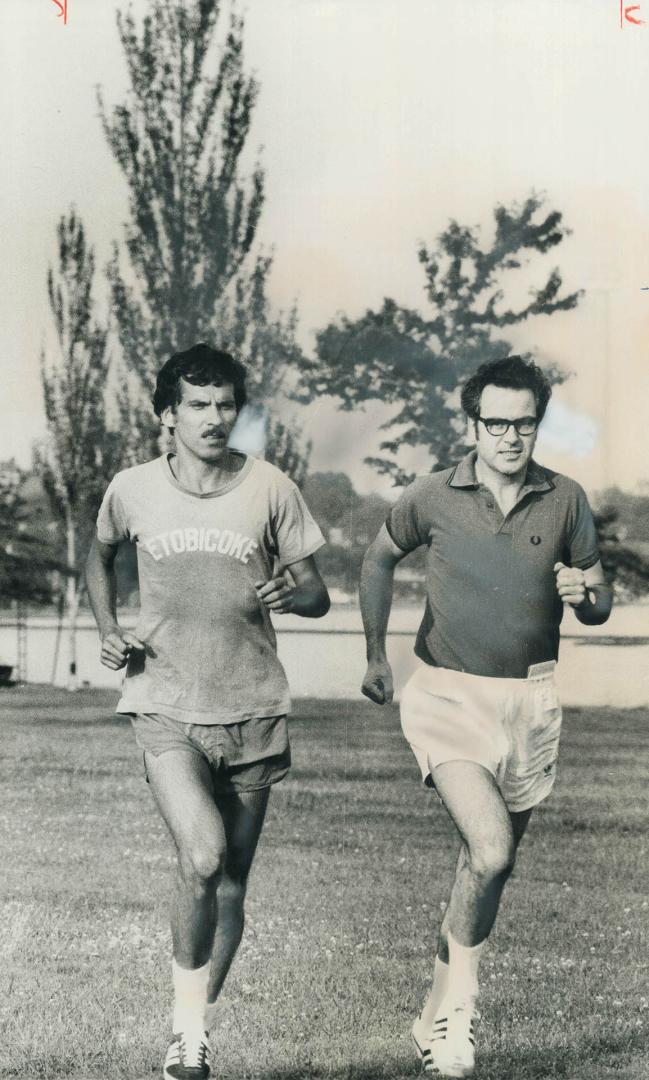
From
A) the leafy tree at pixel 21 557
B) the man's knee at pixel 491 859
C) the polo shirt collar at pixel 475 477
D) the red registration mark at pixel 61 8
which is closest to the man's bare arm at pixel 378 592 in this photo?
the polo shirt collar at pixel 475 477

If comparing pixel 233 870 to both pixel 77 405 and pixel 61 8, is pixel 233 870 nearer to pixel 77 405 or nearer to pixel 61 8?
pixel 77 405

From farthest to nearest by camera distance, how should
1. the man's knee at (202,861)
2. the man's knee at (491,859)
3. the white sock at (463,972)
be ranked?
the white sock at (463,972)
the man's knee at (491,859)
the man's knee at (202,861)

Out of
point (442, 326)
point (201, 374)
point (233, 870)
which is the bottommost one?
point (233, 870)

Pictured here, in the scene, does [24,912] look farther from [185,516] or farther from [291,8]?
[291,8]

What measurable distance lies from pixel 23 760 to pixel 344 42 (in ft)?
9.41

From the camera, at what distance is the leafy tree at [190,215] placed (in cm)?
471

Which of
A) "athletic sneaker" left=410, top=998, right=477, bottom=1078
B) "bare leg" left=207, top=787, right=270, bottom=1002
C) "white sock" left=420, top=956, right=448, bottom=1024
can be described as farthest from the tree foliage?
"athletic sneaker" left=410, top=998, right=477, bottom=1078

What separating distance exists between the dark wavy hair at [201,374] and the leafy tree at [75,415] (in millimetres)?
857

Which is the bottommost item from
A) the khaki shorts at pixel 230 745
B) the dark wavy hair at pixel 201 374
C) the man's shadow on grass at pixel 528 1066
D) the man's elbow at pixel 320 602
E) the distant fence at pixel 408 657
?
the man's shadow on grass at pixel 528 1066

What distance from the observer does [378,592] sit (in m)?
4.21

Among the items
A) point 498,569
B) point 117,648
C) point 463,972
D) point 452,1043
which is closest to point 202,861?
point 117,648

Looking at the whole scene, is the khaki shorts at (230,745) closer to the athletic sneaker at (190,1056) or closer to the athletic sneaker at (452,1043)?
the athletic sneaker at (190,1056)

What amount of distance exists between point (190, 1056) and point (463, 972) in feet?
2.67

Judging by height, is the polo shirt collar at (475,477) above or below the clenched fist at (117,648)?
above
